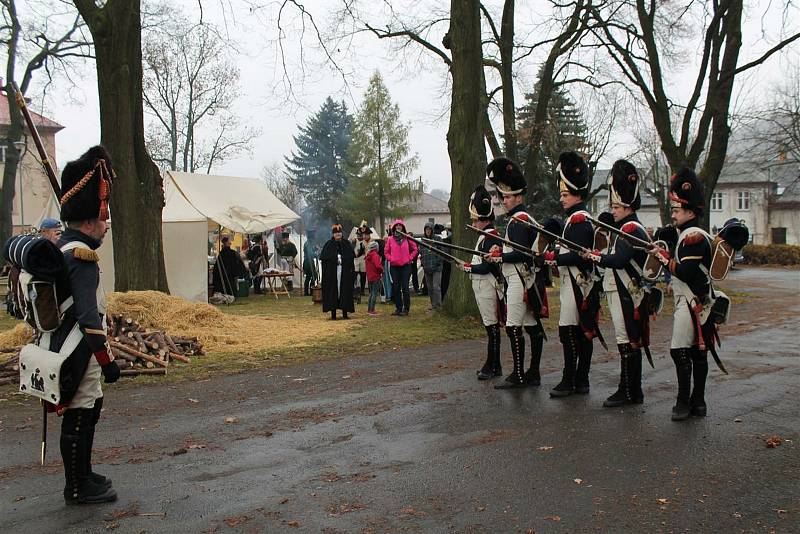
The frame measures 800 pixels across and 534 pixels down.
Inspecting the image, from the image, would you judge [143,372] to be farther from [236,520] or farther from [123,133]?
[123,133]

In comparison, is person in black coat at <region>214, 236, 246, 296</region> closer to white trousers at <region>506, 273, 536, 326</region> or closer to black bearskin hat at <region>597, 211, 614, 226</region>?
white trousers at <region>506, 273, 536, 326</region>

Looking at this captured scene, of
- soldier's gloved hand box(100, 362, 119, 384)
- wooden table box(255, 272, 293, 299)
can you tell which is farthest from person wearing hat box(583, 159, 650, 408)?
wooden table box(255, 272, 293, 299)

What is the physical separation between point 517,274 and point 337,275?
877 cm

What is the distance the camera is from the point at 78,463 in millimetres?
4984

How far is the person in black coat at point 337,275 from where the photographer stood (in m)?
16.2

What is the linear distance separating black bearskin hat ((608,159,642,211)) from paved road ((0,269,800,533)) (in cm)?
198

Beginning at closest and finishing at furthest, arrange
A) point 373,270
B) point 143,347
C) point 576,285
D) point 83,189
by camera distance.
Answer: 1. point 83,189
2. point 576,285
3. point 143,347
4. point 373,270

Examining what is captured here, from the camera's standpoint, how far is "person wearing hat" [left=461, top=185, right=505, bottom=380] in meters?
8.52

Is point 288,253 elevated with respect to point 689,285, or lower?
elevated

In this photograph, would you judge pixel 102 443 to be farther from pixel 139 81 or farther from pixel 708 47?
pixel 708 47

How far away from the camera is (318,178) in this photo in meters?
68.9

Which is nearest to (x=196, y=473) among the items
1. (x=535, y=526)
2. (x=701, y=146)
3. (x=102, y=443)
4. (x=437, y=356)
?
(x=102, y=443)

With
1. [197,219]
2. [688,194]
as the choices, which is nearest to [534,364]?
[688,194]

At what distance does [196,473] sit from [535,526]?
8.34 feet
